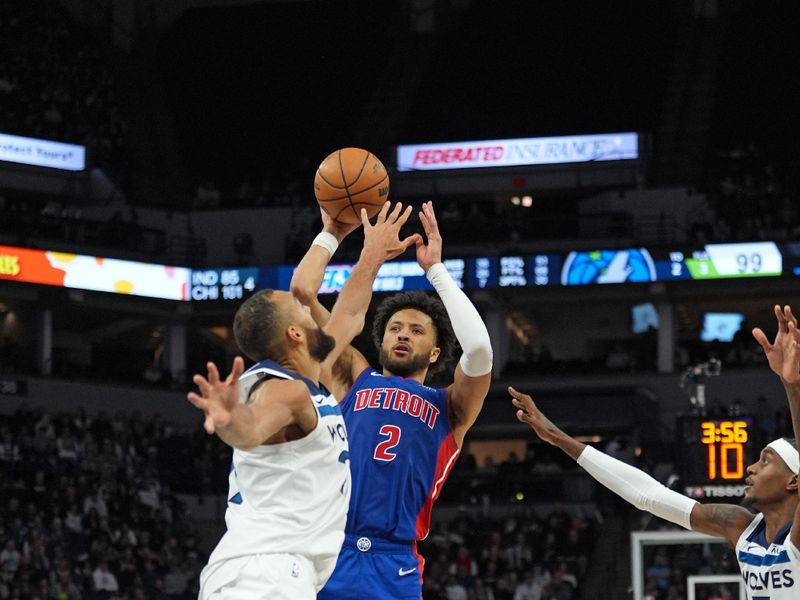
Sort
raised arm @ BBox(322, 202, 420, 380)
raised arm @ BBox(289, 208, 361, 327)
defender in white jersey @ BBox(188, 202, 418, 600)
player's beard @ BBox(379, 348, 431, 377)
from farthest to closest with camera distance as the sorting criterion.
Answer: player's beard @ BBox(379, 348, 431, 377) < raised arm @ BBox(289, 208, 361, 327) < raised arm @ BBox(322, 202, 420, 380) < defender in white jersey @ BBox(188, 202, 418, 600)

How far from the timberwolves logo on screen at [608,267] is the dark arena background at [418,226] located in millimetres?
66

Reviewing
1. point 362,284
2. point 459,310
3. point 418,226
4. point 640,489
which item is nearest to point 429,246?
point 459,310

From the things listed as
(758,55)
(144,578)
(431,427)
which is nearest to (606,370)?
(758,55)

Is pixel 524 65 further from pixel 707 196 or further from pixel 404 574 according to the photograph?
pixel 404 574

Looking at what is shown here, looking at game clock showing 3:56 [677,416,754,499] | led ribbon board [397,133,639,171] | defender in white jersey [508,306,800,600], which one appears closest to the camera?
defender in white jersey [508,306,800,600]

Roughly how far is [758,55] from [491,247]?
1084cm

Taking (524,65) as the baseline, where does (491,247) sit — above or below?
below

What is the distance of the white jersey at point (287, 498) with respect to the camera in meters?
5.52

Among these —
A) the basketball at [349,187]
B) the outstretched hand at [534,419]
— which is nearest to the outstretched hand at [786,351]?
the outstretched hand at [534,419]

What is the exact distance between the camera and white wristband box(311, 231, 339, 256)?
23.7ft

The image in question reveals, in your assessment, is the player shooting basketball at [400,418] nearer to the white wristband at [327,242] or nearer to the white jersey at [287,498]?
the white wristband at [327,242]

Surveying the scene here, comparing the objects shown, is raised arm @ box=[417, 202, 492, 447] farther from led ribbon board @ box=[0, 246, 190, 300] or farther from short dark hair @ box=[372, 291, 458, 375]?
led ribbon board @ box=[0, 246, 190, 300]

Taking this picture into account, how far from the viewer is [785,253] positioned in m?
32.8

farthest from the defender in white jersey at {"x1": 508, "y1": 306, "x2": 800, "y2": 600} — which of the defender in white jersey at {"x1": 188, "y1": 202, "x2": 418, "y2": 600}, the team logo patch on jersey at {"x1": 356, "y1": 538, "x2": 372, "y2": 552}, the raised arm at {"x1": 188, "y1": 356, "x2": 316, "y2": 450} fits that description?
the raised arm at {"x1": 188, "y1": 356, "x2": 316, "y2": 450}
